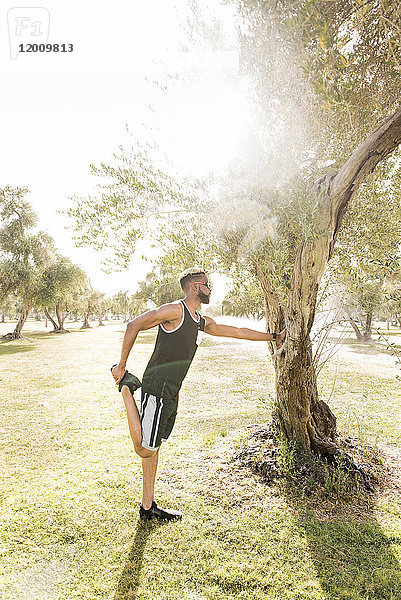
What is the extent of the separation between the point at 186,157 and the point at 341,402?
8.56 metres

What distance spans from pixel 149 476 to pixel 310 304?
10.3ft

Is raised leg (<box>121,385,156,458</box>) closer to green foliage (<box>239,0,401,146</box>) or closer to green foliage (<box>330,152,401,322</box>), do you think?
green foliage (<box>239,0,401,146</box>)

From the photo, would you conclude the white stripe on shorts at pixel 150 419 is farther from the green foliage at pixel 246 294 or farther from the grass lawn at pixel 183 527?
the green foliage at pixel 246 294

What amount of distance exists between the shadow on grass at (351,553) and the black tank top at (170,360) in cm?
230

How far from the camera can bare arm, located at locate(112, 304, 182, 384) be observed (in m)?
3.76

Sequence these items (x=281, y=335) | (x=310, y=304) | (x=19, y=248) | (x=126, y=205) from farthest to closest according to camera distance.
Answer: (x=19, y=248), (x=126, y=205), (x=281, y=335), (x=310, y=304)

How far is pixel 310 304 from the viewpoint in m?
4.95

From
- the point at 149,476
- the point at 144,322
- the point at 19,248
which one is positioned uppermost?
the point at 19,248

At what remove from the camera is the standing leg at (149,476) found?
4168mm

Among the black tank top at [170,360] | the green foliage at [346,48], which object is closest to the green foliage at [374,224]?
the green foliage at [346,48]

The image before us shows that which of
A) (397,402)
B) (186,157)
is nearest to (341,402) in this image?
(397,402)

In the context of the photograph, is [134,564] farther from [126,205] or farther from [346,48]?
[346,48]

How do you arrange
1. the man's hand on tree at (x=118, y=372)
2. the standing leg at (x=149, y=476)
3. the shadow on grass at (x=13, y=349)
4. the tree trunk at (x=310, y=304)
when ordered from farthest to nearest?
the shadow on grass at (x=13, y=349) → the standing leg at (x=149, y=476) → the tree trunk at (x=310, y=304) → the man's hand on tree at (x=118, y=372)

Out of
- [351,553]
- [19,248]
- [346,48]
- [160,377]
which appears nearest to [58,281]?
[19,248]
